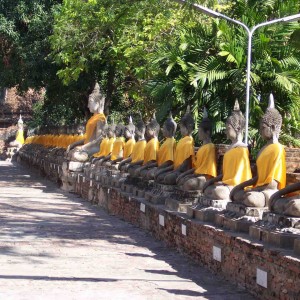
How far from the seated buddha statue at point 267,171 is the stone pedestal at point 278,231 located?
53 cm

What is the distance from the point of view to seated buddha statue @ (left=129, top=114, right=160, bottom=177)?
533 inches

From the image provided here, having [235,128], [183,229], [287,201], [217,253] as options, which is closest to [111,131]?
[183,229]

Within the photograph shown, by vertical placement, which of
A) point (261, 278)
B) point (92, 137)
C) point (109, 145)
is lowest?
point (261, 278)

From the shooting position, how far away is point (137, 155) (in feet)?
48.6

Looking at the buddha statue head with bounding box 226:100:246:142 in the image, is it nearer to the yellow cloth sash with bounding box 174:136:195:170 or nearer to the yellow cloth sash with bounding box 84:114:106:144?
the yellow cloth sash with bounding box 174:136:195:170

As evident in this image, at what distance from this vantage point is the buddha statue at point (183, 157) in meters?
11.4

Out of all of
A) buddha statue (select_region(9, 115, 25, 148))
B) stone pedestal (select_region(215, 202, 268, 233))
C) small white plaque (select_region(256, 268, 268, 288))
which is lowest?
small white plaque (select_region(256, 268, 268, 288))

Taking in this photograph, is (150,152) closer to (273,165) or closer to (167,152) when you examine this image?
(167,152)

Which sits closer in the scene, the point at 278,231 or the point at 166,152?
the point at 278,231

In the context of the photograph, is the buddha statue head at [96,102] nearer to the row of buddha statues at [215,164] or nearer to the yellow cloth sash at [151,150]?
the row of buddha statues at [215,164]

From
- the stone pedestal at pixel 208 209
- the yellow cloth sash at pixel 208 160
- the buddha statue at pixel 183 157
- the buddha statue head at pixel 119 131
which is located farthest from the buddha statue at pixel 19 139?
the stone pedestal at pixel 208 209

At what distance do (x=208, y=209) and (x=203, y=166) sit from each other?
3.85ft

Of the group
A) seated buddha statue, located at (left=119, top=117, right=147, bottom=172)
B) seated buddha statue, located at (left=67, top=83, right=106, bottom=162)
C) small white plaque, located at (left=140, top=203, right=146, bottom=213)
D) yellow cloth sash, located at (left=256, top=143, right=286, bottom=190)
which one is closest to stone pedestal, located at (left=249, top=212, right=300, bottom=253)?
yellow cloth sash, located at (left=256, top=143, right=286, bottom=190)

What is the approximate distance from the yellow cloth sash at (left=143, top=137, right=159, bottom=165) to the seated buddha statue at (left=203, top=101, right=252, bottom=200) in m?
4.32
